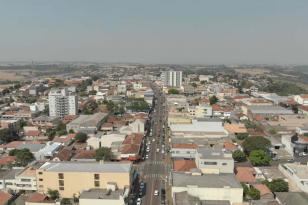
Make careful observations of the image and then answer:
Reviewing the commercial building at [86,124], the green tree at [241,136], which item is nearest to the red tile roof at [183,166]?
the green tree at [241,136]

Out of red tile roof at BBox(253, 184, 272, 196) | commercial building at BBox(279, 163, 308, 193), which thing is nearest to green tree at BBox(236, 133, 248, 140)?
commercial building at BBox(279, 163, 308, 193)

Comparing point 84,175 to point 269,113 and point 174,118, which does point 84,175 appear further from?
point 269,113

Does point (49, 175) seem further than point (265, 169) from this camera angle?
No

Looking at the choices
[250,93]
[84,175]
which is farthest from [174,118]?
[250,93]

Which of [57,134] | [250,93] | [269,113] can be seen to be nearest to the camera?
[57,134]

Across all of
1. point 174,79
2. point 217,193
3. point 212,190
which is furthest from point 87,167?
A: point 174,79

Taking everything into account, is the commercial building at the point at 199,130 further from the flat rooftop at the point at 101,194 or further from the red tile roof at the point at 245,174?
the flat rooftop at the point at 101,194

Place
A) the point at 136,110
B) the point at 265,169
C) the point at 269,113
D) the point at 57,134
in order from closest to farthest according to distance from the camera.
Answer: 1. the point at 265,169
2. the point at 57,134
3. the point at 269,113
4. the point at 136,110
